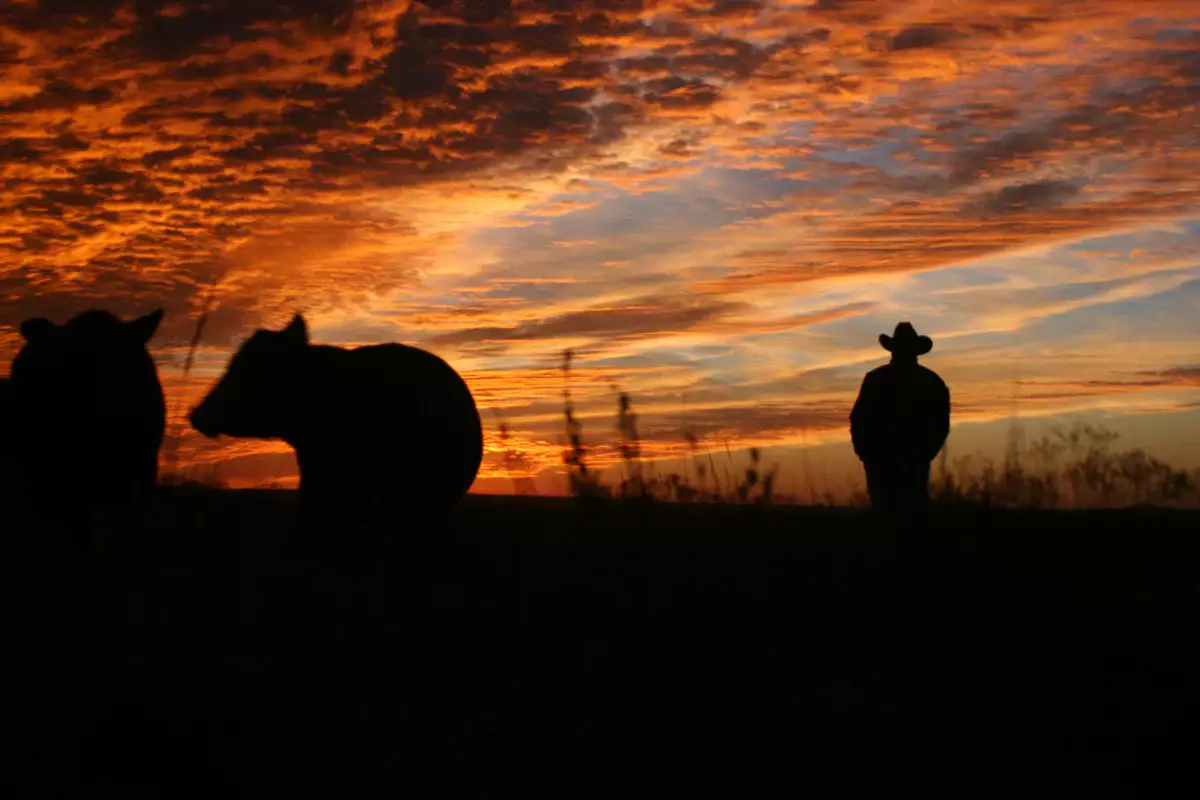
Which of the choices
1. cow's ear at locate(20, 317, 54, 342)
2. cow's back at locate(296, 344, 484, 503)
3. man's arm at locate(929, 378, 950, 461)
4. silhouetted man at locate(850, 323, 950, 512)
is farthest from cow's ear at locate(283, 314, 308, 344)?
man's arm at locate(929, 378, 950, 461)

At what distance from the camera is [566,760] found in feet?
14.3

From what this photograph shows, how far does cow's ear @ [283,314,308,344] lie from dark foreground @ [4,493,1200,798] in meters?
1.33

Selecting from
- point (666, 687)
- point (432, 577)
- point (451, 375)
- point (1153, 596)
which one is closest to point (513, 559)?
point (432, 577)

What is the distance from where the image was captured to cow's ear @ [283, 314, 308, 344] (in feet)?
29.8

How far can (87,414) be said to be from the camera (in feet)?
27.3

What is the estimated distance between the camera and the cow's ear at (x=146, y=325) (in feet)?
28.6

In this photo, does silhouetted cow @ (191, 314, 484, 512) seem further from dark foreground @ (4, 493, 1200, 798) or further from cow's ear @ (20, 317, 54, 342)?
cow's ear @ (20, 317, 54, 342)

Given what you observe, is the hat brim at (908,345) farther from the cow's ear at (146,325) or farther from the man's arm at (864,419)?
the cow's ear at (146,325)

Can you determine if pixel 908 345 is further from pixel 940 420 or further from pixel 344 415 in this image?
pixel 344 415

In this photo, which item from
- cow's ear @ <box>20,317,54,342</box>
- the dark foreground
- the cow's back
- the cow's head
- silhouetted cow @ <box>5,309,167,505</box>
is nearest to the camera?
the dark foreground

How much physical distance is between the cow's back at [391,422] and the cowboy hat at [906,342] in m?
5.16

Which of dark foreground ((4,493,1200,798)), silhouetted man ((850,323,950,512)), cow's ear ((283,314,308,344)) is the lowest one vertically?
dark foreground ((4,493,1200,798))

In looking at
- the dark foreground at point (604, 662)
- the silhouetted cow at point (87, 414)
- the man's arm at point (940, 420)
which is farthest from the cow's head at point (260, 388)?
the man's arm at point (940, 420)

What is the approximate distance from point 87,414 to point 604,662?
4.45 meters
